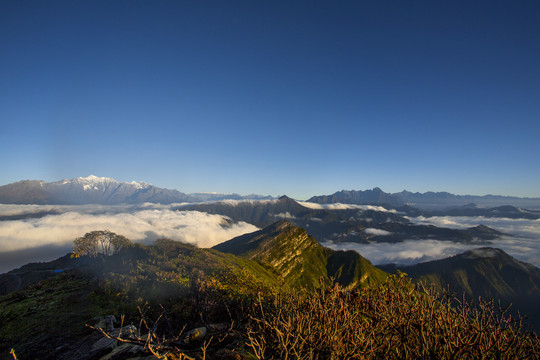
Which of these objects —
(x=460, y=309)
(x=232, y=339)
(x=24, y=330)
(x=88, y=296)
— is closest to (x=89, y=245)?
(x=88, y=296)

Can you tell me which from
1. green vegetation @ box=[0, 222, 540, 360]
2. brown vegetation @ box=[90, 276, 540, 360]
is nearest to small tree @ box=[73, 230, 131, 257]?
green vegetation @ box=[0, 222, 540, 360]

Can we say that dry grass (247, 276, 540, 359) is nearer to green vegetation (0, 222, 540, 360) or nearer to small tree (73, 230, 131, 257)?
green vegetation (0, 222, 540, 360)

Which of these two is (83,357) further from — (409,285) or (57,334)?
(409,285)

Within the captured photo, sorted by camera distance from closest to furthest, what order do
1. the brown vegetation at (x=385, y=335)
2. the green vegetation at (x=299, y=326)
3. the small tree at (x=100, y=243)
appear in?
the brown vegetation at (x=385, y=335), the green vegetation at (x=299, y=326), the small tree at (x=100, y=243)

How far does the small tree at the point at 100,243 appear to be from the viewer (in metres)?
84.0

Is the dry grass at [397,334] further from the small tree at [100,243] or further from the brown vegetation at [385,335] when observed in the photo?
the small tree at [100,243]

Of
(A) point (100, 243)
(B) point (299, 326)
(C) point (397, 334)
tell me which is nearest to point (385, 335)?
(C) point (397, 334)

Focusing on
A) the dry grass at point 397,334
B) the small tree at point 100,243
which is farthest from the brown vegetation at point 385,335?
the small tree at point 100,243

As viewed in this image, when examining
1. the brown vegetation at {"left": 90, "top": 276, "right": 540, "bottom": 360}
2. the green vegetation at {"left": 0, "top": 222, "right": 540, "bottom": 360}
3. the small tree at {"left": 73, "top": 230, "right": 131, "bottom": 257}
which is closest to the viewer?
the brown vegetation at {"left": 90, "top": 276, "right": 540, "bottom": 360}

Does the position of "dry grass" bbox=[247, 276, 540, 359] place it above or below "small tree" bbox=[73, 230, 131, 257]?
above

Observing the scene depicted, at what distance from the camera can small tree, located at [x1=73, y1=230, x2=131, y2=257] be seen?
84.0 m

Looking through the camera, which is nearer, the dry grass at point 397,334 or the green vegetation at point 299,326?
the dry grass at point 397,334

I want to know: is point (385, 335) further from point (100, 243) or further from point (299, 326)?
point (100, 243)

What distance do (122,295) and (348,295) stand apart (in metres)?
21.4
